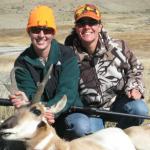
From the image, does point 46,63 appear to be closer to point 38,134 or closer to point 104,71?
point 104,71

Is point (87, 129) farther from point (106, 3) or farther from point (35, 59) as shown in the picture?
point (106, 3)

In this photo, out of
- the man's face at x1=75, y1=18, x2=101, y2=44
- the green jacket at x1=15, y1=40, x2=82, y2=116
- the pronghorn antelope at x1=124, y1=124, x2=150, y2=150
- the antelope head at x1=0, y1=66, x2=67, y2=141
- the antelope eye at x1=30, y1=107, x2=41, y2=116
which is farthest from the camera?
the man's face at x1=75, y1=18, x2=101, y2=44

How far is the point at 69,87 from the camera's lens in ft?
24.1

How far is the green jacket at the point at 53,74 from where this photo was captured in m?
7.41

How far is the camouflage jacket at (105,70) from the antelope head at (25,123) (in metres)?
1.69

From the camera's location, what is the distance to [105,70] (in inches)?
317

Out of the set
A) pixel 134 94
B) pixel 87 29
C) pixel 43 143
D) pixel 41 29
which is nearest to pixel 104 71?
pixel 134 94

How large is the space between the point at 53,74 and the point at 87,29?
2.63 ft

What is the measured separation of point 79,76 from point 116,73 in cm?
52

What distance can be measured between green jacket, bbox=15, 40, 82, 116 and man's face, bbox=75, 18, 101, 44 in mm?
424

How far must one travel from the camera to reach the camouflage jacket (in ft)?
26.3

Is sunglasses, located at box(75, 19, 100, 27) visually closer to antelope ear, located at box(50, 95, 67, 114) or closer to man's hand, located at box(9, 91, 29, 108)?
man's hand, located at box(9, 91, 29, 108)

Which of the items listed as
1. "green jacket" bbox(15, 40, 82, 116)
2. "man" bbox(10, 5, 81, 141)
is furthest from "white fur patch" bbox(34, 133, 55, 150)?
"green jacket" bbox(15, 40, 82, 116)

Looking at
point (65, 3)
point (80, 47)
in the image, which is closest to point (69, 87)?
point (80, 47)
